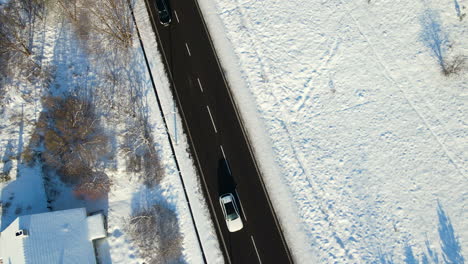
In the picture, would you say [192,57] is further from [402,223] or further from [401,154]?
[402,223]

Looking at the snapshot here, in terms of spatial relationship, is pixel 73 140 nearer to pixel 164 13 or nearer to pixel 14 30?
pixel 14 30

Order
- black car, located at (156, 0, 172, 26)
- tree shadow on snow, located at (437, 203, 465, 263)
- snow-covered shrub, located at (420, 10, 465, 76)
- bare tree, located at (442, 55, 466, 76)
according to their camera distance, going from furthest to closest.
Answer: black car, located at (156, 0, 172, 26) → snow-covered shrub, located at (420, 10, 465, 76) → bare tree, located at (442, 55, 466, 76) → tree shadow on snow, located at (437, 203, 465, 263)

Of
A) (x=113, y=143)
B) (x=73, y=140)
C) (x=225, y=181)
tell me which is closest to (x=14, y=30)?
(x=73, y=140)

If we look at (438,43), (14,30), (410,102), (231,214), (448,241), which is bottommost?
(448,241)

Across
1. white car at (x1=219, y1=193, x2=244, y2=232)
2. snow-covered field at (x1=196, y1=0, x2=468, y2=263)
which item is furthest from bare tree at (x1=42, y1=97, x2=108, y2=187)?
snow-covered field at (x1=196, y1=0, x2=468, y2=263)

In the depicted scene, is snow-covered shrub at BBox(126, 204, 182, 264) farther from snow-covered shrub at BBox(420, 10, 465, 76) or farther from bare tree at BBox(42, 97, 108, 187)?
snow-covered shrub at BBox(420, 10, 465, 76)
